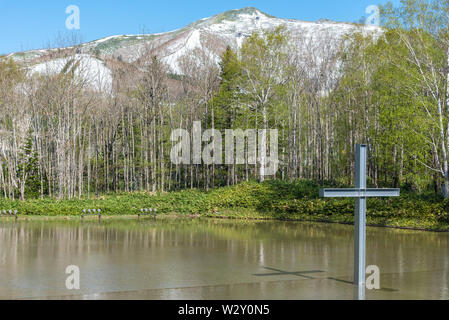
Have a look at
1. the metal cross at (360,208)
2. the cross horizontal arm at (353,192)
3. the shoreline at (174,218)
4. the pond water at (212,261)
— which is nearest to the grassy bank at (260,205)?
the shoreline at (174,218)

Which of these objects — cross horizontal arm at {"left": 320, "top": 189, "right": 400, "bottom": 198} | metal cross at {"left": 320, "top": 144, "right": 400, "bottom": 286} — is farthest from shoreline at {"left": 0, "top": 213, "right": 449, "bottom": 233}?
metal cross at {"left": 320, "top": 144, "right": 400, "bottom": 286}

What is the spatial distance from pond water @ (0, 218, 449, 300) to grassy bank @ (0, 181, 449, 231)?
1901mm

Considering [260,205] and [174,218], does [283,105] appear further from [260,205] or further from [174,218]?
[174,218]

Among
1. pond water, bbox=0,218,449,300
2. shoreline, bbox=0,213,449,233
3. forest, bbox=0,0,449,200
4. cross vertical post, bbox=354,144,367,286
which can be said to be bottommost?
shoreline, bbox=0,213,449,233

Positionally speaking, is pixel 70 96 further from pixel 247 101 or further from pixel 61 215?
pixel 247 101

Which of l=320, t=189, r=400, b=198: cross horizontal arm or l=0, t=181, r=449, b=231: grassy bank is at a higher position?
l=320, t=189, r=400, b=198: cross horizontal arm

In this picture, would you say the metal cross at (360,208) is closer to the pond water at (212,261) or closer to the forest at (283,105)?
the pond water at (212,261)

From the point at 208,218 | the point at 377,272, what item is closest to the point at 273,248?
the point at 377,272

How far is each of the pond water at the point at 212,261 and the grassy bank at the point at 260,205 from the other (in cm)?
190

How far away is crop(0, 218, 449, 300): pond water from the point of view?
9.04 m

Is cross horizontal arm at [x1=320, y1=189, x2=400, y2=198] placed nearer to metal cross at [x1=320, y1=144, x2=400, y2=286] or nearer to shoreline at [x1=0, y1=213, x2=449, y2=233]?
metal cross at [x1=320, y1=144, x2=400, y2=286]

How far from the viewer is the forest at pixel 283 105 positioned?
21.6 meters

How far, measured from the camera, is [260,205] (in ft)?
87.4

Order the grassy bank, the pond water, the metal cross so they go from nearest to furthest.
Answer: the pond water → the metal cross → the grassy bank
